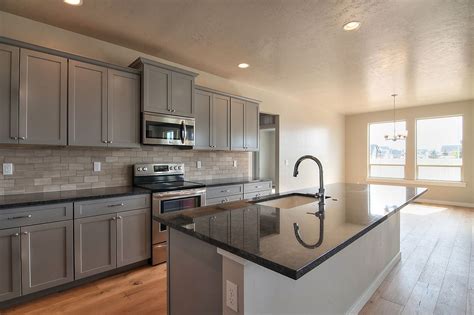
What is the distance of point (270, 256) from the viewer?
0.88 meters

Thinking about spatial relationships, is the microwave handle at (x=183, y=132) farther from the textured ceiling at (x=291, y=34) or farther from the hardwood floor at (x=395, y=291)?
the hardwood floor at (x=395, y=291)

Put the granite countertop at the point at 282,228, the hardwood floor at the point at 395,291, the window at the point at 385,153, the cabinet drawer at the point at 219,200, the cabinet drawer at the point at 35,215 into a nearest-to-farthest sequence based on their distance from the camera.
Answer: the granite countertop at the point at 282,228 → the cabinet drawer at the point at 35,215 → the hardwood floor at the point at 395,291 → the cabinet drawer at the point at 219,200 → the window at the point at 385,153

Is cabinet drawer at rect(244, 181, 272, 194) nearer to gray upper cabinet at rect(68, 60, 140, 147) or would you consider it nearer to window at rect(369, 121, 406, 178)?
gray upper cabinet at rect(68, 60, 140, 147)

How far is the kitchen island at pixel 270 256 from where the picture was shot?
98cm

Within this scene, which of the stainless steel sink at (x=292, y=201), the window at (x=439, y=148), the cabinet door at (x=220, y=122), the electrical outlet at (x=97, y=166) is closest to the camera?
the stainless steel sink at (x=292, y=201)

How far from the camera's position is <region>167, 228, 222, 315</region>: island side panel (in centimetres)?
124

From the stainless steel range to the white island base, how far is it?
52.1 inches

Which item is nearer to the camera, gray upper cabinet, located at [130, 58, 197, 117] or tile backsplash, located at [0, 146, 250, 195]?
tile backsplash, located at [0, 146, 250, 195]

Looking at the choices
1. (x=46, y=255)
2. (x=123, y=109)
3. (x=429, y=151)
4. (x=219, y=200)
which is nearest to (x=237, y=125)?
(x=219, y=200)

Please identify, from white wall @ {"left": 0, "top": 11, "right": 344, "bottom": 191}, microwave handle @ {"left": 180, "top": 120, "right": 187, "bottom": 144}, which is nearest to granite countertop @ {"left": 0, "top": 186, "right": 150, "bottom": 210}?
microwave handle @ {"left": 180, "top": 120, "right": 187, "bottom": 144}

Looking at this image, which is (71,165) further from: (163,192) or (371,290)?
(371,290)

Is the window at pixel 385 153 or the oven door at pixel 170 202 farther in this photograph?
the window at pixel 385 153

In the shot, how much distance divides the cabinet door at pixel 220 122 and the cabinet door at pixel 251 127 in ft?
1.34

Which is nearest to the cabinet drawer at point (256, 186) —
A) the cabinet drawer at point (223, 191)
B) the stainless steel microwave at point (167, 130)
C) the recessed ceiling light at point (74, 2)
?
the cabinet drawer at point (223, 191)
